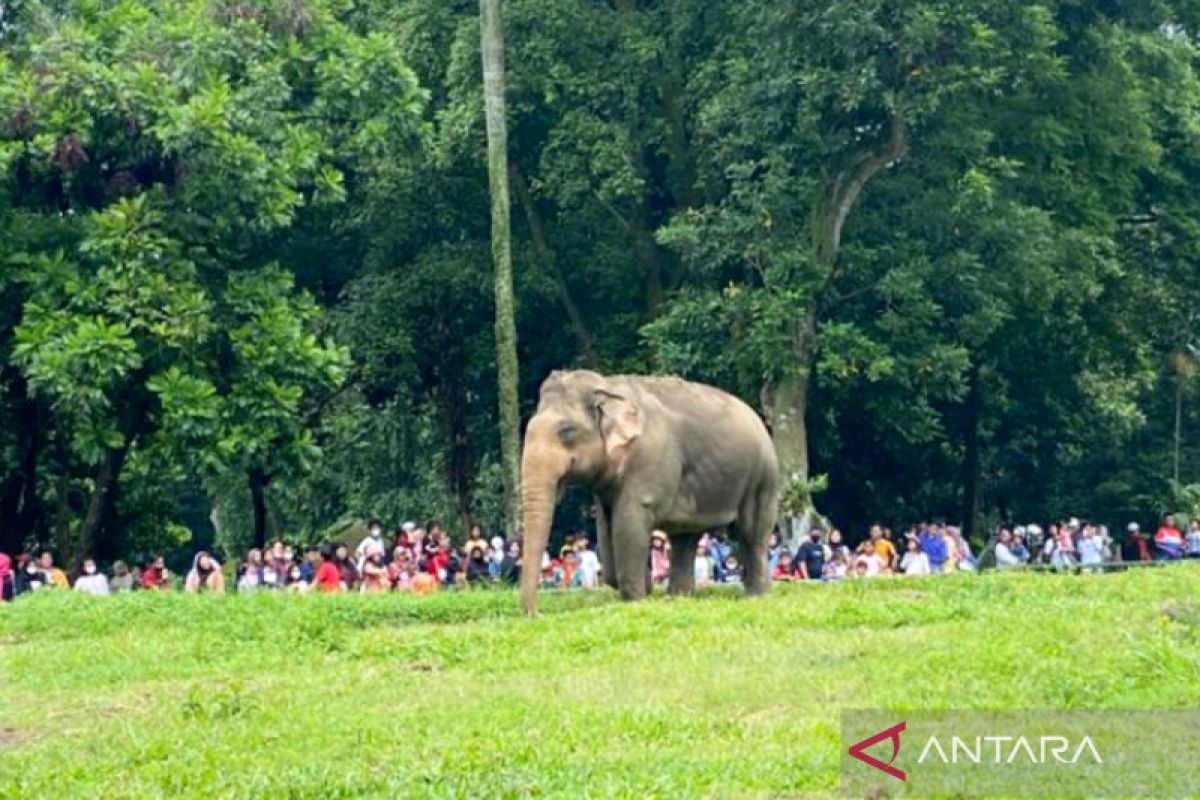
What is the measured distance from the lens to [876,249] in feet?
117

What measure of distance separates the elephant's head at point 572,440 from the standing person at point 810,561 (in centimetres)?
769

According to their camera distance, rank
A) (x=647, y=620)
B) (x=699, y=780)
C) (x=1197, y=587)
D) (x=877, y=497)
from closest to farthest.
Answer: (x=699, y=780)
(x=647, y=620)
(x=1197, y=587)
(x=877, y=497)

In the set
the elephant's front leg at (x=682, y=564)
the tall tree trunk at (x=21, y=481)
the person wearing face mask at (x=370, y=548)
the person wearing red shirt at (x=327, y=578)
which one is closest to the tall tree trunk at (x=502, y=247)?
the person wearing face mask at (x=370, y=548)

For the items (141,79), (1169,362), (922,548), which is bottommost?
(922,548)

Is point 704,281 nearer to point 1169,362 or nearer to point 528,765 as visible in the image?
point 1169,362

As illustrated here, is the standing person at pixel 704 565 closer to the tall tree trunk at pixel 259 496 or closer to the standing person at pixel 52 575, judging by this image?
the standing person at pixel 52 575

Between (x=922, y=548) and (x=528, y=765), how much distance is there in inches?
835

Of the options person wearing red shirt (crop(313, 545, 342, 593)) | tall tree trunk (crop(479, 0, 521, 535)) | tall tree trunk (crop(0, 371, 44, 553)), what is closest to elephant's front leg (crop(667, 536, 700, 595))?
person wearing red shirt (crop(313, 545, 342, 593))

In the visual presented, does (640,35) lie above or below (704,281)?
above

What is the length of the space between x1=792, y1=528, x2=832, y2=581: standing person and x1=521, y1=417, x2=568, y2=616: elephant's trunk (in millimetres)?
8344

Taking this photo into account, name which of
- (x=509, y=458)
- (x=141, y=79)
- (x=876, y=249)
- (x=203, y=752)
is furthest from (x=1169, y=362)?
(x=203, y=752)

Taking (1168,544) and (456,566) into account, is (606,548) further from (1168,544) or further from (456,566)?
(1168,544)

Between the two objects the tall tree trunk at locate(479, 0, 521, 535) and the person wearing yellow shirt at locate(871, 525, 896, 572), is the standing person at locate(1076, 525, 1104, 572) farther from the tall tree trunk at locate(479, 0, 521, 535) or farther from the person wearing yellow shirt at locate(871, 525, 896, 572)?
the tall tree trunk at locate(479, 0, 521, 535)

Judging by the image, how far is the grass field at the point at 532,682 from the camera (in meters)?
13.7
